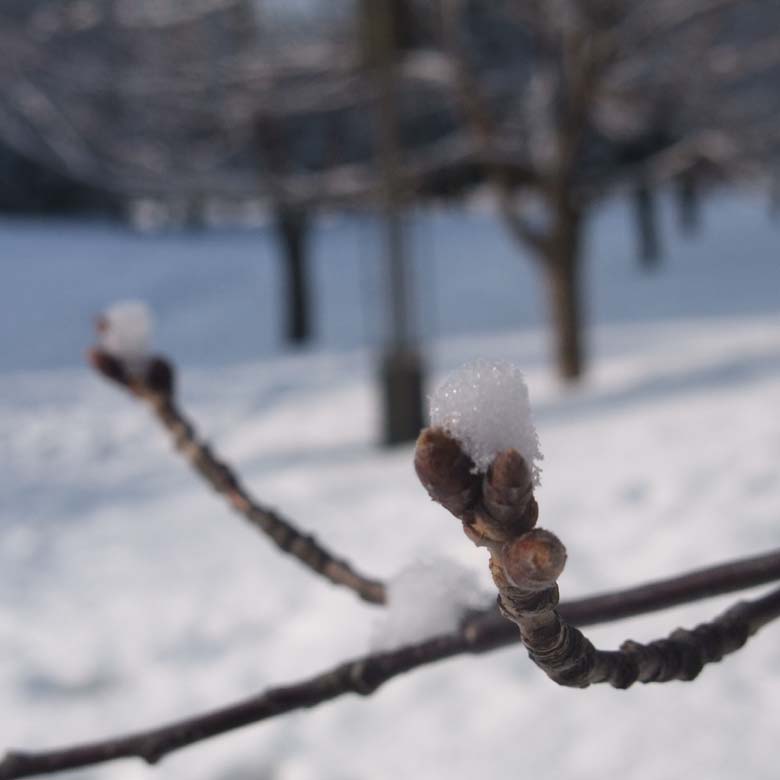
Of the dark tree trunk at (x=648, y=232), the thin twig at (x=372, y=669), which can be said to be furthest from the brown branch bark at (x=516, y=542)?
the dark tree trunk at (x=648, y=232)

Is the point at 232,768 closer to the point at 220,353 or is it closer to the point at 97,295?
the point at 220,353

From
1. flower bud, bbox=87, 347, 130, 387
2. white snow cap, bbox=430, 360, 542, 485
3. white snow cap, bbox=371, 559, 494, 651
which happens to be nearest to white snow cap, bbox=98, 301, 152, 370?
flower bud, bbox=87, 347, 130, 387

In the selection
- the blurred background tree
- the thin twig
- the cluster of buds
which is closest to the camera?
the cluster of buds

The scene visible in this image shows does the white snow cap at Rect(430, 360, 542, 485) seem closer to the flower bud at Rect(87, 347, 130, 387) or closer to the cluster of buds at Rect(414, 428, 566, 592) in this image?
the cluster of buds at Rect(414, 428, 566, 592)

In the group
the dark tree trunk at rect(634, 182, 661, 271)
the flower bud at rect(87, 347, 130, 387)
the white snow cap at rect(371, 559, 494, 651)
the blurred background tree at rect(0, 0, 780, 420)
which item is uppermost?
the flower bud at rect(87, 347, 130, 387)

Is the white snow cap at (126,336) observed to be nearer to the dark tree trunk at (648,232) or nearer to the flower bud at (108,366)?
the flower bud at (108,366)

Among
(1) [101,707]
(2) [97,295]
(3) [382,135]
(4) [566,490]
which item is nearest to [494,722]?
(1) [101,707]

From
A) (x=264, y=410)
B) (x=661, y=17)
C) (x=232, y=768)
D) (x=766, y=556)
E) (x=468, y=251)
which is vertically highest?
(x=766, y=556)
